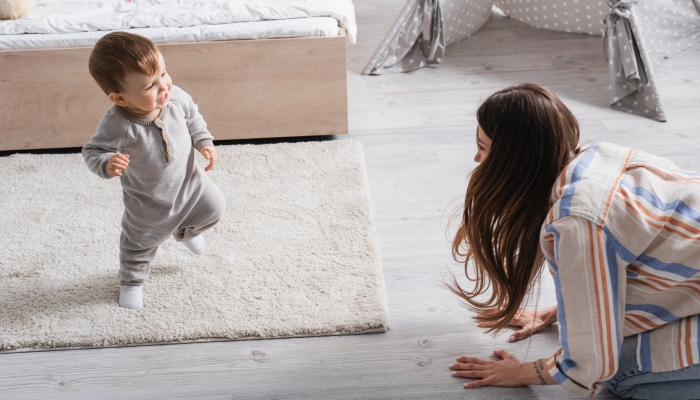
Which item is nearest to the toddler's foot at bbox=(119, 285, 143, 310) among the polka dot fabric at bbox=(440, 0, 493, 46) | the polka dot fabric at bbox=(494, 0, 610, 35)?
the polka dot fabric at bbox=(440, 0, 493, 46)

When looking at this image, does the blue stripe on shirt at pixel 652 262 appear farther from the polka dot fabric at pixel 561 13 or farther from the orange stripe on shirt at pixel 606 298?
the polka dot fabric at pixel 561 13

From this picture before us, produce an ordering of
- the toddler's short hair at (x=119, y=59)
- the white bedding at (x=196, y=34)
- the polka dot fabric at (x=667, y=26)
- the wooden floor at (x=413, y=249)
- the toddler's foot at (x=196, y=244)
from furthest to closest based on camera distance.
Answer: the polka dot fabric at (x=667, y=26), the white bedding at (x=196, y=34), the toddler's foot at (x=196, y=244), the wooden floor at (x=413, y=249), the toddler's short hair at (x=119, y=59)

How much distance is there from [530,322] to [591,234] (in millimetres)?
559

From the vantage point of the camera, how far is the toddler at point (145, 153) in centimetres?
132

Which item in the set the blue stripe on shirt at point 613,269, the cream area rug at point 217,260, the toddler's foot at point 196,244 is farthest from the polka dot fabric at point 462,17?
the blue stripe on shirt at point 613,269

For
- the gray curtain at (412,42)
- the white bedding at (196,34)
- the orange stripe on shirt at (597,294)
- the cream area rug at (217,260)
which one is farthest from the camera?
the gray curtain at (412,42)

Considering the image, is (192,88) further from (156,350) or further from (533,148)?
(533,148)

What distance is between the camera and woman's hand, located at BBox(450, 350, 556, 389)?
4.29 ft

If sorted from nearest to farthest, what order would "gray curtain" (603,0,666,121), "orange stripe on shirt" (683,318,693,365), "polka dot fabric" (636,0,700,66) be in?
"orange stripe on shirt" (683,318,693,365) → "gray curtain" (603,0,666,121) → "polka dot fabric" (636,0,700,66)

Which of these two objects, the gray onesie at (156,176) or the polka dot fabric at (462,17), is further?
the polka dot fabric at (462,17)

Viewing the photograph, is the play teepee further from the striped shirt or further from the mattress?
the striped shirt

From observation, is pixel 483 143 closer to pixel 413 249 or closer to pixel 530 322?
pixel 530 322

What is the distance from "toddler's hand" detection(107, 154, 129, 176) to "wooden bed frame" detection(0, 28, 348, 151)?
821 millimetres

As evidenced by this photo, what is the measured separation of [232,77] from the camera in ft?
7.00
